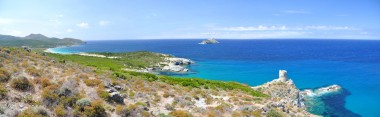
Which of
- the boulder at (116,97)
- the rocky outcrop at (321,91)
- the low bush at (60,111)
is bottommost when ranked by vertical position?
the rocky outcrop at (321,91)

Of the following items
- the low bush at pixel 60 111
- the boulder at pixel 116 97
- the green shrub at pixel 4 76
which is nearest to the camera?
the low bush at pixel 60 111

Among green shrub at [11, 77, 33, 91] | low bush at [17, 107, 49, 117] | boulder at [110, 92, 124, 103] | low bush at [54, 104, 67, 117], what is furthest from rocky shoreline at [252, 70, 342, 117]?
green shrub at [11, 77, 33, 91]

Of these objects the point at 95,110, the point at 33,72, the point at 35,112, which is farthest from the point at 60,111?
the point at 33,72

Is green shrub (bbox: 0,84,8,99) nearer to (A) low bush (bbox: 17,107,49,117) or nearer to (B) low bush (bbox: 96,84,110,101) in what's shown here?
(A) low bush (bbox: 17,107,49,117)

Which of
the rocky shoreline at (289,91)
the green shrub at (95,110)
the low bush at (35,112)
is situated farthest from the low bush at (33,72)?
the rocky shoreline at (289,91)

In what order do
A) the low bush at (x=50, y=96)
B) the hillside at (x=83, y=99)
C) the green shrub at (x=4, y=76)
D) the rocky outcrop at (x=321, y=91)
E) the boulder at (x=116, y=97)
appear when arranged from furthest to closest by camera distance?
the rocky outcrop at (x=321, y=91) < the boulder at (x=116, y=97) < the green shrub at (x=4, y=76) < the low bush at (x=50, y=96) < the hillside at (x=83, y=99)

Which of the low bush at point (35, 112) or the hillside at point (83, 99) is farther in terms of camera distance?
the hillside at point (83, 99)

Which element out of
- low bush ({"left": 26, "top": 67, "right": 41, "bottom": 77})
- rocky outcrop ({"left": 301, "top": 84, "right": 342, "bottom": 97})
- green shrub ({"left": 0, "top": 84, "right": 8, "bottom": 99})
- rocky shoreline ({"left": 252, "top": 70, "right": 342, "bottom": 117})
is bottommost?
rocky outcrop ({"left": 301, "top": 84, "right": 342, "bottom": 97})

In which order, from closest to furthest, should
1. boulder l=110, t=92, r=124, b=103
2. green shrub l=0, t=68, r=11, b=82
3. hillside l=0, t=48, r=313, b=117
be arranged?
hillside l=0, t=48, r=313, b=117 < green shrub l=0, t=68, r=11, b=82 < boulder l=110, t=92, r=124, b=103

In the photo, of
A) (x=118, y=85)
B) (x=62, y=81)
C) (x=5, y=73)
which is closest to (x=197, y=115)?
(x=118, y=85)

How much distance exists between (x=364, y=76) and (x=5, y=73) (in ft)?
288

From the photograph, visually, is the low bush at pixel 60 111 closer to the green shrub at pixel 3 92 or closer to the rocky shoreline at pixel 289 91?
the green shrub at pixel 3 92

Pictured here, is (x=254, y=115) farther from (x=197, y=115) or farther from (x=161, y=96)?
(x=161, y=96)

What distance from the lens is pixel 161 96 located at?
26.0 m
